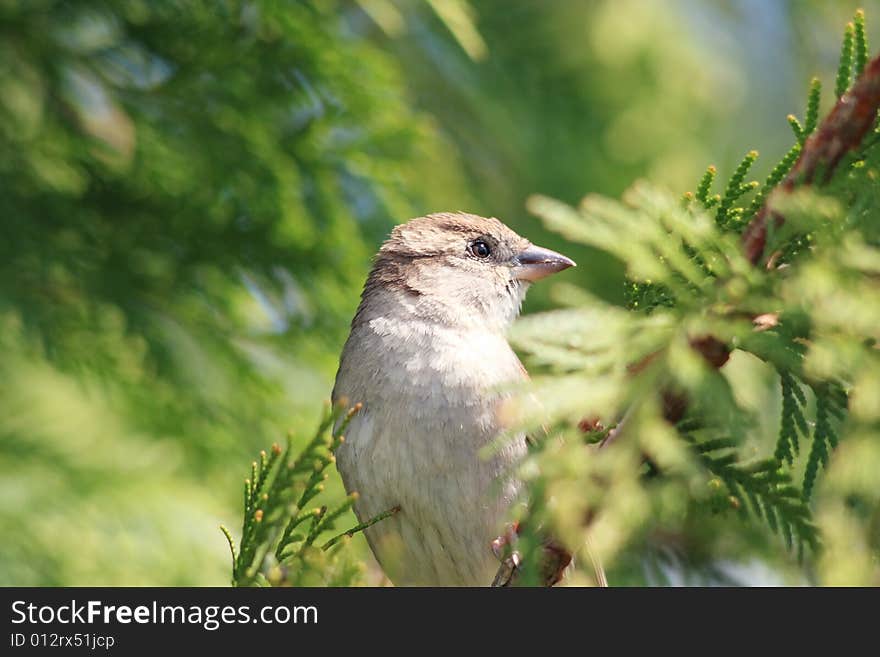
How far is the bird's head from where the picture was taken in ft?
12.8

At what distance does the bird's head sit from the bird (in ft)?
0.16

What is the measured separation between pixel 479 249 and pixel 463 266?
125 mm

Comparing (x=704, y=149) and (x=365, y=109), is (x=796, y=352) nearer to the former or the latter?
(x=365, y=109)

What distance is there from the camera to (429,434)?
123 inches

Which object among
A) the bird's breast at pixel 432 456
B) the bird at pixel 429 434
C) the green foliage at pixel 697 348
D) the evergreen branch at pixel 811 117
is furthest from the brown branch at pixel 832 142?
the bird's breast at pixel 432 456

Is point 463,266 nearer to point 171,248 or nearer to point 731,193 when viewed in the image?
point 171,248

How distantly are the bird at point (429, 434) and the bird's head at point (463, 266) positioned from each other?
5cm

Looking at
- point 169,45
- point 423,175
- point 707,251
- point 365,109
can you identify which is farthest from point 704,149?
point 707,251

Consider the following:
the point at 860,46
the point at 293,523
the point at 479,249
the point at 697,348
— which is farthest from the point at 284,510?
the point at 479,249

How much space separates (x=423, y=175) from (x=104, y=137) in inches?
57.5

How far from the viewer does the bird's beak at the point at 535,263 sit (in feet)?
13.1

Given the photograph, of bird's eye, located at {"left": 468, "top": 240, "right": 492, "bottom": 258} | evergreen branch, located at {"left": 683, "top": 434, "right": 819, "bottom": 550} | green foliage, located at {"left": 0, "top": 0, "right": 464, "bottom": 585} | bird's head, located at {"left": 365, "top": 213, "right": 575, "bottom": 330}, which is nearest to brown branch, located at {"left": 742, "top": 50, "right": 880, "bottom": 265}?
evergreen branch, located at {"left": 683, "top": 434, "right": 819, "bottom": 550}

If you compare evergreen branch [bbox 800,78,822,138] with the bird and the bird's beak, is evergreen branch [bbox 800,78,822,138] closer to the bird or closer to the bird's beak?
the bird
